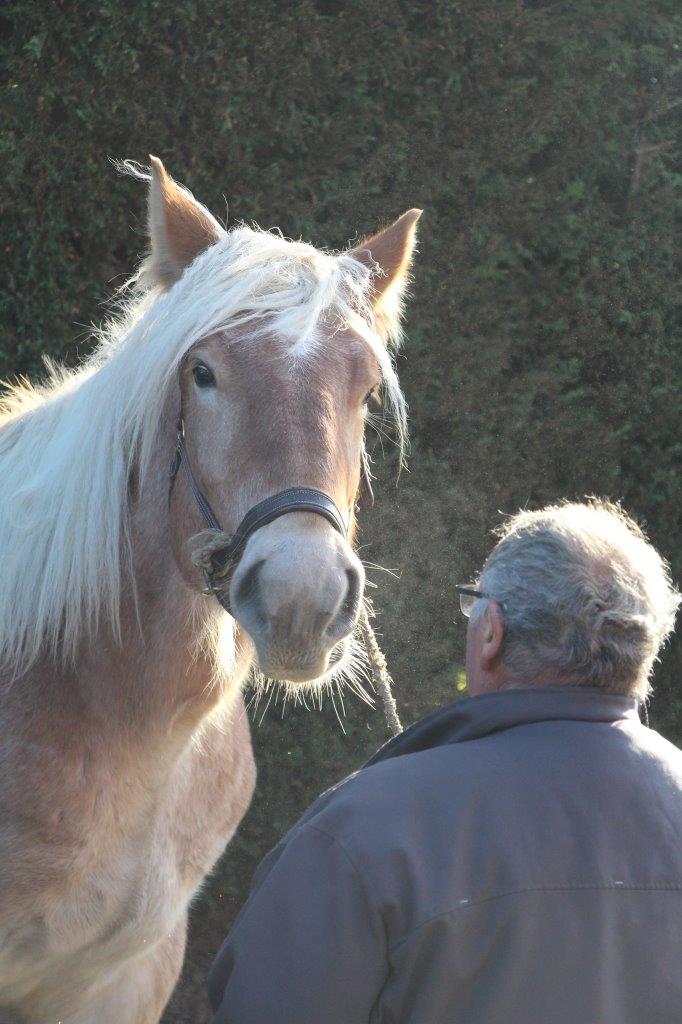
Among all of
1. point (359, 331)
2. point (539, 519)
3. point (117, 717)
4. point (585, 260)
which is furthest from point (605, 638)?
point (585, 260)

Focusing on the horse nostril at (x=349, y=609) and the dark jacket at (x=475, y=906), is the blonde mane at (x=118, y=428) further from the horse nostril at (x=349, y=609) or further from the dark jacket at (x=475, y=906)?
the dark jacket at (x=475, y=906)

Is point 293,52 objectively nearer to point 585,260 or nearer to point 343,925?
point 585,260

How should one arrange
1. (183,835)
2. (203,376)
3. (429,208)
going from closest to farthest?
(203,376) → (183,835) → (429,208)

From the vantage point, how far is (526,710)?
4.96 ft

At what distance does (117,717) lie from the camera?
2.43m

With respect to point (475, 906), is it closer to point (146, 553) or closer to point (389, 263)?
point (146, 553)

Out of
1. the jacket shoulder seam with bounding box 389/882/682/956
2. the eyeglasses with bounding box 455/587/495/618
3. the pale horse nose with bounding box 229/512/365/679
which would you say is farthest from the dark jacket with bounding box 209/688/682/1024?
the pale horse nose with bounding box 229/512/365/679

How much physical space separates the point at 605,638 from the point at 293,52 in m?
3.54

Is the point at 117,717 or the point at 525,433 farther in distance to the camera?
the point at 525,433

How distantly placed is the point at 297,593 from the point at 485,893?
659 millimetres

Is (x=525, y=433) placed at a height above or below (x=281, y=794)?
above

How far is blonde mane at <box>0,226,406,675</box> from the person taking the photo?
2.28 m

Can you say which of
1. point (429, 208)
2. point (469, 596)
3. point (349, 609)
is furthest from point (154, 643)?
point (429, 208)

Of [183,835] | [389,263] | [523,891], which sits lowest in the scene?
[183,835]
